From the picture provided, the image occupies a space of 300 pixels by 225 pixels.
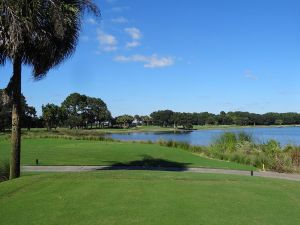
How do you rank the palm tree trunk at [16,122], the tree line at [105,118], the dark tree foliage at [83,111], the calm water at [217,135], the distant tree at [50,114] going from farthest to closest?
the dark tree foliage at [83,111]
the tree line at [105,118]
the distant tree at [50,114]
the calm water at [217,135]
the palm tree trunk at [16,122]

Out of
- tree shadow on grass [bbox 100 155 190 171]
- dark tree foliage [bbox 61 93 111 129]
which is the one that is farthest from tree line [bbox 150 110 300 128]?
tree shadow on grass [bbox 100 155 190 171]

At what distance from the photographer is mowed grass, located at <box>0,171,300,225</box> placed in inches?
321

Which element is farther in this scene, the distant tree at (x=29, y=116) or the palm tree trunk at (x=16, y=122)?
the distant tree at (x=29, y=116)

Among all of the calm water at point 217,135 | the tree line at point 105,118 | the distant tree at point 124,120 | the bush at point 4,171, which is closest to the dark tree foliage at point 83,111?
the tree line at point 105,118

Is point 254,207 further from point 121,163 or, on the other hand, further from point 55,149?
point 55,149

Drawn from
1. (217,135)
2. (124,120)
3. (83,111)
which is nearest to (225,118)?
(124,120)

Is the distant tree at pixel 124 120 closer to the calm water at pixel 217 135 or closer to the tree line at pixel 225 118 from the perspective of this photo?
the tree line at pixel 225 118

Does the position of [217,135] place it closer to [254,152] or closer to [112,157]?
[254,152]

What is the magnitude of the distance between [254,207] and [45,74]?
11603 mm

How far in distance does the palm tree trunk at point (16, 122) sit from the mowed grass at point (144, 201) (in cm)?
392

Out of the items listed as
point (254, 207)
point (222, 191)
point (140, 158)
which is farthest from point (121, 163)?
point (254, 207)

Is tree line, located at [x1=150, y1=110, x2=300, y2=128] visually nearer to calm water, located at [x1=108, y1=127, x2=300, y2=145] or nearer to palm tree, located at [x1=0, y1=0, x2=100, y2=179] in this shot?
calm water, located at [x1=108, y1=127, x2=300, y2=145]

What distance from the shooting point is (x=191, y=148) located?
38.4m

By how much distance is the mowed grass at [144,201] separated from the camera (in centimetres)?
816
